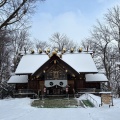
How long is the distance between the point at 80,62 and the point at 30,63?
7.69 metres

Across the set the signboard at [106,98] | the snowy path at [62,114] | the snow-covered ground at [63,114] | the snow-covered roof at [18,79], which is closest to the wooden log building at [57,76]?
the snow-covered roof at [18,79]

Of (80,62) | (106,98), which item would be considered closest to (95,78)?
(80,62)

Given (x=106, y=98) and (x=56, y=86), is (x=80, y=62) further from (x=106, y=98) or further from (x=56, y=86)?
(x=106, y=98)

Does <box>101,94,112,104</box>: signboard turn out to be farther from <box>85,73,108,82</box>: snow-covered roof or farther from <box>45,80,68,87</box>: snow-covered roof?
<box>85,73,108,82</box>: snow-covered roof

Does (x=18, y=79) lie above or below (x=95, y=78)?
above

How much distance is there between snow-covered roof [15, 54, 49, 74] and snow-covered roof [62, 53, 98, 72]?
3.67 metres

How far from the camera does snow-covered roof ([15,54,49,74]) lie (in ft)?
118

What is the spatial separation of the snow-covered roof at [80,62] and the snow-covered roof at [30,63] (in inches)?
144

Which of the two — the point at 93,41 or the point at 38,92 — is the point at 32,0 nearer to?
the point at 38,92

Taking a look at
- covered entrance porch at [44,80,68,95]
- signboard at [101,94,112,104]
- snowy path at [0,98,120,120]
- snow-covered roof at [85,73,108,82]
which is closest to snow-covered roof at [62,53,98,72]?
snow-covered roof at [85,73,108,82]

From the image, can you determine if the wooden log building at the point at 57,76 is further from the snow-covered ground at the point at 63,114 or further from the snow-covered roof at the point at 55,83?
the snow-covered ground at the point at 63,114

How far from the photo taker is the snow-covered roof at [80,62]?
118 ft

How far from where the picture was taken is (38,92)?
109ft

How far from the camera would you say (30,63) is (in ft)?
126
